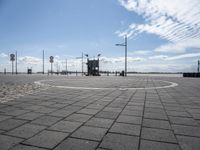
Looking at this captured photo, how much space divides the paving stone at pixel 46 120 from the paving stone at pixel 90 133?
850mm

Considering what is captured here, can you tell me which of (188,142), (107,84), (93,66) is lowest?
(188,142)

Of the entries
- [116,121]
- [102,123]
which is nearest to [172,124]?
[116,121]

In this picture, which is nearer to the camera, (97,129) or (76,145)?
(76,145)

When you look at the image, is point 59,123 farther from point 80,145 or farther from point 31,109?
point 31,109

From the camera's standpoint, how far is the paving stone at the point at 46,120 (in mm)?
4203

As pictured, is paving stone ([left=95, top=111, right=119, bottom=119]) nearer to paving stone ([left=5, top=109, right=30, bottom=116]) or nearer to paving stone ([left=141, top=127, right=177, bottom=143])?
paving stone ([left=141, top=127, right=177, bottom=143])

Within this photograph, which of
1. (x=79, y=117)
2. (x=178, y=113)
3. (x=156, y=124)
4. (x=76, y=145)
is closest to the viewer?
(x=76, y=145)

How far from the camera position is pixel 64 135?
3475 mm

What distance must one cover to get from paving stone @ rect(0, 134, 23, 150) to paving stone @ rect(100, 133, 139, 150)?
1.49 m

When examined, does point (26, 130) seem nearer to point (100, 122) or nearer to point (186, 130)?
point (100, 122)

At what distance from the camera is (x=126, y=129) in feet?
12.8

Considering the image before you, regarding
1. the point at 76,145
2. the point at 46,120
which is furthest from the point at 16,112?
the point at 76,145

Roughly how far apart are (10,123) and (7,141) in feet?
3.71

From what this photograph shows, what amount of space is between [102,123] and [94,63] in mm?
40478
